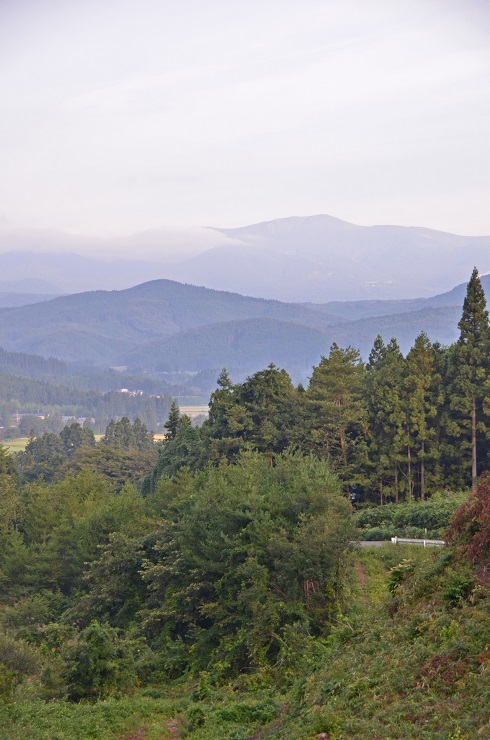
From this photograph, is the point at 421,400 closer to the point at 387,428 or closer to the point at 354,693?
the point at 387,428

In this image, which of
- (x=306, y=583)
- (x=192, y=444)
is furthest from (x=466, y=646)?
(x=192, y=444)

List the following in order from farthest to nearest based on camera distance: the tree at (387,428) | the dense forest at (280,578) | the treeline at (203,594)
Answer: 1. the tree at (387,428)
2. the treeline at (203,594)
3. the dense forest at (280,578)

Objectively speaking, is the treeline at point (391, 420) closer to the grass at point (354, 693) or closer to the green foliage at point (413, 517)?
the green foliage at point (413, 517)

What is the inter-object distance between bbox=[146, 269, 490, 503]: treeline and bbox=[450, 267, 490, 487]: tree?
0.05 meters

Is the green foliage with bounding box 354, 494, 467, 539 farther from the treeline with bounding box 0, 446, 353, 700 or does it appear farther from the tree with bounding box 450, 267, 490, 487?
the tree with bounding box 450, 267, 490, 487

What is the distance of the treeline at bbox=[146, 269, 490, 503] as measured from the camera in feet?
136

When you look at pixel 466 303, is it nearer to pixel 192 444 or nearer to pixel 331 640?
pixel 192 444

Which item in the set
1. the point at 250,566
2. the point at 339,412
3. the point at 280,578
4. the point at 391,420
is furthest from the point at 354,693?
the point at 339,412

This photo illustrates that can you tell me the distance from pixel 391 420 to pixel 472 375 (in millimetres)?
4385

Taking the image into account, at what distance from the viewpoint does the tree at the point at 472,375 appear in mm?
41156

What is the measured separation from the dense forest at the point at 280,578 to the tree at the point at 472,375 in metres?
0.09

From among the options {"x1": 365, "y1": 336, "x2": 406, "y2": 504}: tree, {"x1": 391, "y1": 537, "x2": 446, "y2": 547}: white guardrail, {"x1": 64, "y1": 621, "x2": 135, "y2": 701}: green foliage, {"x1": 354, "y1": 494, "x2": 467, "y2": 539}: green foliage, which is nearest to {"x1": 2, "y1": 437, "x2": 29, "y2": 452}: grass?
{"x1": 365, "y1": 336, "x2": 406, "y2": 504}: tree

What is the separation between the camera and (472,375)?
4181 cm

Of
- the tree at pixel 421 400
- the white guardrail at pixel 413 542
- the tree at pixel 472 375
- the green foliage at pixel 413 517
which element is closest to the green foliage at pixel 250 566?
the white guardrail at pixel 413 542
